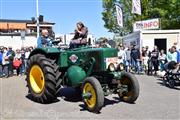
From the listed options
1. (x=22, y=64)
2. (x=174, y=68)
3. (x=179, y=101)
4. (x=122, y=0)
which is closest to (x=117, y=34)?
(x=122, y=0)

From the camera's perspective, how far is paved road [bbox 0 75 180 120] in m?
9.33

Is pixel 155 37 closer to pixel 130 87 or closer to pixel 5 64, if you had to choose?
pixel 5 64

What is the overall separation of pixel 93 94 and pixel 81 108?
691 mm

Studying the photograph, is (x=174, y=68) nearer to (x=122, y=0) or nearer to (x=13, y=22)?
(x=122, y=0)

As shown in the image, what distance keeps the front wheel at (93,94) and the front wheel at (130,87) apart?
4.49 ft

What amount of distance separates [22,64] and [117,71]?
12.7 metres

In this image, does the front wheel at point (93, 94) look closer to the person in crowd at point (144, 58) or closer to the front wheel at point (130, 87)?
the front wheel at point (130, 87)

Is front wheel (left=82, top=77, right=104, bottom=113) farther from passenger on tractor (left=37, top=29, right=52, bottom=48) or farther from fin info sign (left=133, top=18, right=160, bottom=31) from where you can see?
fin info sign (left=133, top=18, right=160, bottom=31)

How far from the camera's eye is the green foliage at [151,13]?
4297 cm

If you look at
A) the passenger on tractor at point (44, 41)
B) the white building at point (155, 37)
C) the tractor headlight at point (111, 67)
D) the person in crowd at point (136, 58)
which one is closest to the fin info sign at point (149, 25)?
the white building at point (155, 37)

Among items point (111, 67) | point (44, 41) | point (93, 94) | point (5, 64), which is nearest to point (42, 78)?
point (44, 41)

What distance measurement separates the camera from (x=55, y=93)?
10.8 meters

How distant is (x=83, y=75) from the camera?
1077 centimetres

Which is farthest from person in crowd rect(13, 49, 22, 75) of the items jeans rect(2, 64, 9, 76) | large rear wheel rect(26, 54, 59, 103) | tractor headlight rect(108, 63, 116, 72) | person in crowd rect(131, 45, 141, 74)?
tractor headlight rect(108, 63, 116, 72)
